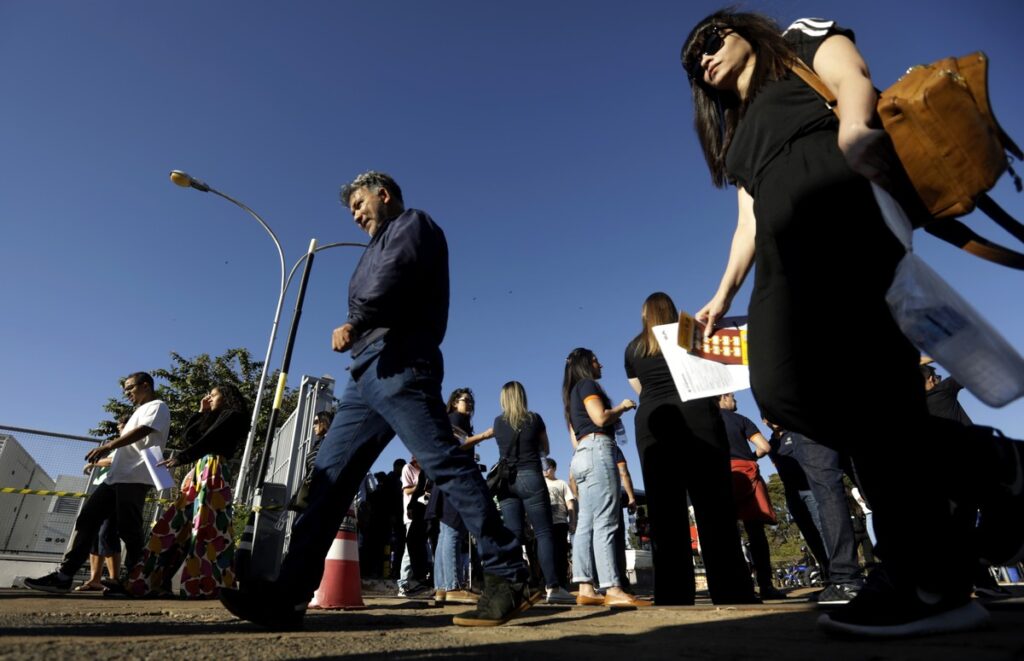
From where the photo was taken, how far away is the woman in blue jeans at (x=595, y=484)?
12.7 feet

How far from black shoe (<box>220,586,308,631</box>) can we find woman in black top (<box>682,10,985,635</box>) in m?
1.93

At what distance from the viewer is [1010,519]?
1482 mm

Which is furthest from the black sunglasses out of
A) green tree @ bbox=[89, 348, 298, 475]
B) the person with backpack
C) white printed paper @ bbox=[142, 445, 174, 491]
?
green tree @ bbox=[89, 348, 298, 475]

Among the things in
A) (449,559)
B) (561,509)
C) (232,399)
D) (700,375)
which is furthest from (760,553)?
(232,399)

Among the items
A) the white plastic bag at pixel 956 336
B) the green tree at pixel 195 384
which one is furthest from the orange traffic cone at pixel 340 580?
the green tree at pixel 195 384

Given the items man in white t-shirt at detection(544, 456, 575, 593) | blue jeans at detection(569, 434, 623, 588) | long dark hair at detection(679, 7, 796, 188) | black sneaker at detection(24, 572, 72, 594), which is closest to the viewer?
long dark hair at detection(679, 7, 796, 188)

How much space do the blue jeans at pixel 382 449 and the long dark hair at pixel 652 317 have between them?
70.5 inches

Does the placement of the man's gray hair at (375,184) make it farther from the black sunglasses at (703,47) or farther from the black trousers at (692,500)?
the black trousers at (692,500)

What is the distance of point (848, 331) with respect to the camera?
1594 mm

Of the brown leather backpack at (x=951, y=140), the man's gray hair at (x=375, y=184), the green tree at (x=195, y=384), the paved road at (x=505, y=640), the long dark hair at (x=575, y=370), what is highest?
the green tree at (x=195, y=384)

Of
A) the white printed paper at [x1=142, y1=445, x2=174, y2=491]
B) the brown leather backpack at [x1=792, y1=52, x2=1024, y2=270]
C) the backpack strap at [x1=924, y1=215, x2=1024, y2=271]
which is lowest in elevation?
the backpack strap at [x1=924, y1=215, x2=1024, y2=271]

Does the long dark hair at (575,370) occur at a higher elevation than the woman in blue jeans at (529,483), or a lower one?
higher

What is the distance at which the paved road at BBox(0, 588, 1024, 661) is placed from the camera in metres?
1.37

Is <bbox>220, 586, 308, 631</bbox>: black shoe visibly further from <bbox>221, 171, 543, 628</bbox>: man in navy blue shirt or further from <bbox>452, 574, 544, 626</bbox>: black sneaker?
<bbox>452, 574, 544, 626</bbox>: black sneaker
